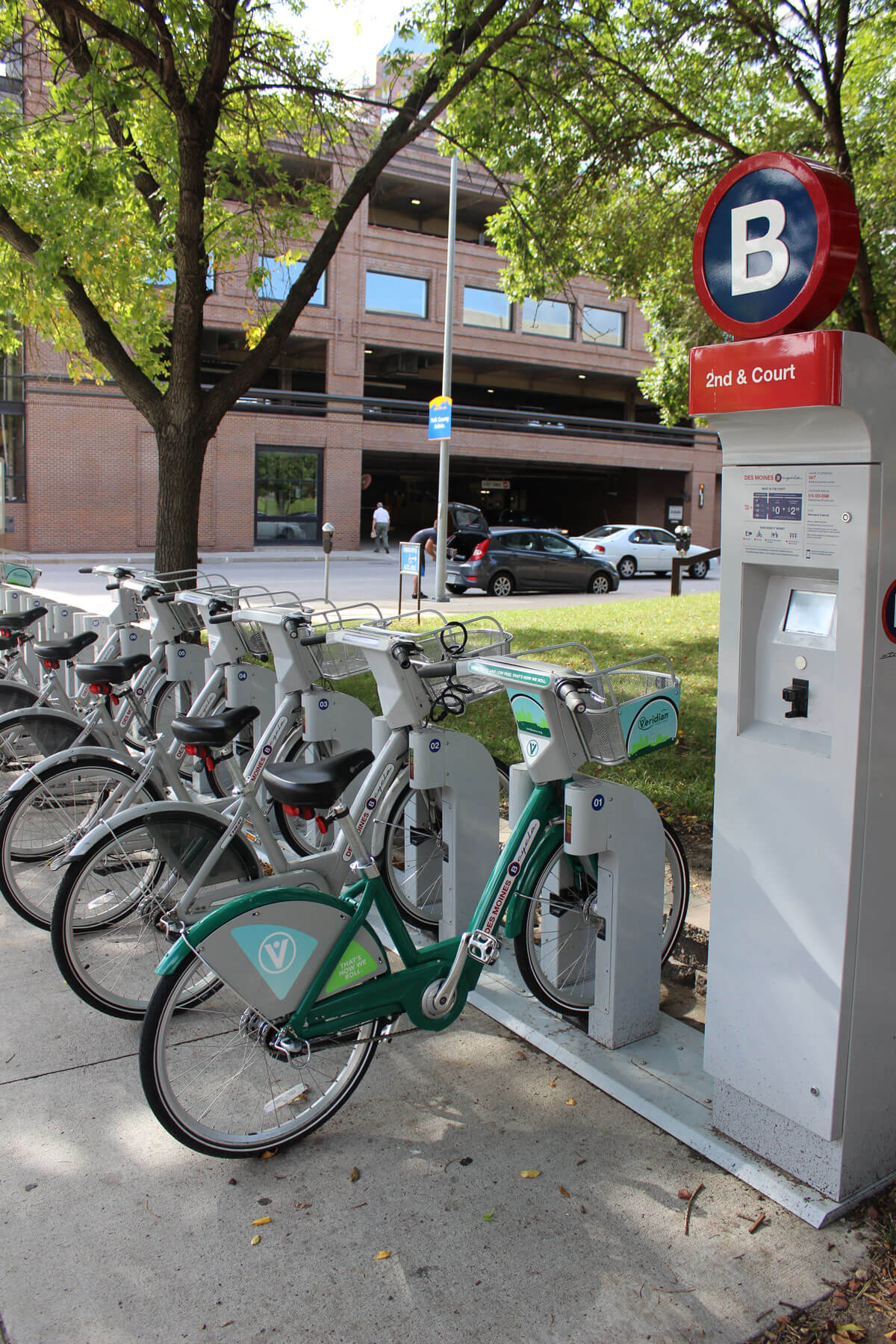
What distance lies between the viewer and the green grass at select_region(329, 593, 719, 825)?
5902 mm

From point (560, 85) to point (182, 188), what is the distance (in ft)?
12.5

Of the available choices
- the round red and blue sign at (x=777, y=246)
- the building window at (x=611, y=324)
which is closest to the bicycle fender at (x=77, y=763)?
the round red and blue sign at (x=777, y=246)

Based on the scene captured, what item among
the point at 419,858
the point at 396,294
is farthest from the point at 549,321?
the point at 419,858

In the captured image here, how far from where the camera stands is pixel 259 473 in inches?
1231

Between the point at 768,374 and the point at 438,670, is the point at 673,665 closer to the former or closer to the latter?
the point at 438,670

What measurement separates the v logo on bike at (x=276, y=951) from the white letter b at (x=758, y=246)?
208 cm

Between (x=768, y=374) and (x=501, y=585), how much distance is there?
17.8m

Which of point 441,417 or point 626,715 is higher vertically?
point 441,417

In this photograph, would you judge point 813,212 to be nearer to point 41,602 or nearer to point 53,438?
point 41,602

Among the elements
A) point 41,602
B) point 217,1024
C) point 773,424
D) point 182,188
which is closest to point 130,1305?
point 217,1024

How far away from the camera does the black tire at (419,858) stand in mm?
4109

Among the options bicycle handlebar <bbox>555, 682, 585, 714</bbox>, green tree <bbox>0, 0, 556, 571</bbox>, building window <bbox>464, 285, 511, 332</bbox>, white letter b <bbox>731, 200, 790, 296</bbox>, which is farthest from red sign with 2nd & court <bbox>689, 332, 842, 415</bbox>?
building window <bbox>464, 285, 511, 332</bbox>

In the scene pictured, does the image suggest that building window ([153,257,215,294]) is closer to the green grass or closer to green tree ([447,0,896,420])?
green tree ([447,0,896,420])

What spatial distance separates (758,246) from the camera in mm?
2559
